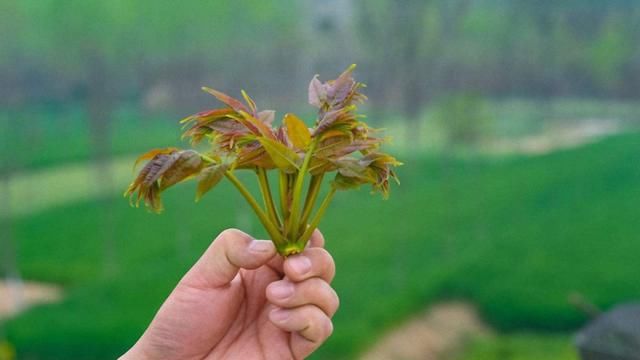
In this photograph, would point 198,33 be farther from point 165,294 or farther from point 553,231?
point 553,231

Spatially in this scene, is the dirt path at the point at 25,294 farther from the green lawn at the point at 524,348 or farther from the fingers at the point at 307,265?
the fingers at the point at 307,265

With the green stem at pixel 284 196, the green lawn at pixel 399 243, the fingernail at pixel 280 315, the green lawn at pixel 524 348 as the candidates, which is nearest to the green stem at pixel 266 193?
the green stem at pixel 284 196

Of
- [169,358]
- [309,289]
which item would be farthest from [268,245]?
[169,358]

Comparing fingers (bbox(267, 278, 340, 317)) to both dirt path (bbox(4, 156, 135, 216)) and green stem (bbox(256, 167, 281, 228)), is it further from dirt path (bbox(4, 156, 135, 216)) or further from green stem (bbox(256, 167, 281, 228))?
dirt path (bbox(4, 156, 135, 216))

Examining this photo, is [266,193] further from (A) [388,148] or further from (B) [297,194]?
(A) [388,148]

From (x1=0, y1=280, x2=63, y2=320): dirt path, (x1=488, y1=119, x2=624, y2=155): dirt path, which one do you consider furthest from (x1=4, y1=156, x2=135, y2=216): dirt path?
(x1=488, y1=119, x2=624, y2=155): dirt path

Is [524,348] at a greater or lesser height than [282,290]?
lesser

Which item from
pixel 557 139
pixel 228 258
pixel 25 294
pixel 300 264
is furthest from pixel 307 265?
pixel 25 294
